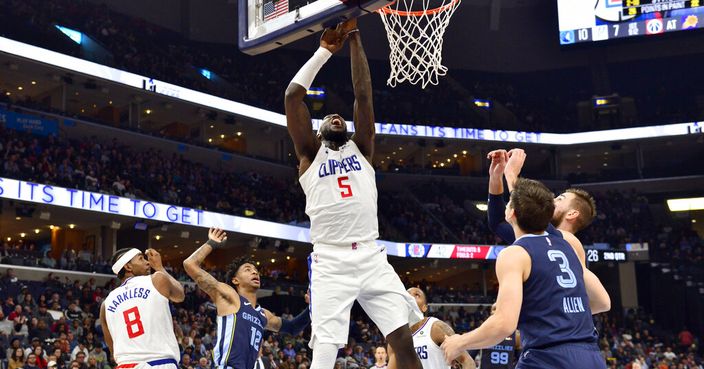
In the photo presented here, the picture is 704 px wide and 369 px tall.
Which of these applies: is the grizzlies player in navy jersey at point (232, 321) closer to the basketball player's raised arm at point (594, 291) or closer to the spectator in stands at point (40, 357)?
the basketball player's raised arm at point (594, 291)

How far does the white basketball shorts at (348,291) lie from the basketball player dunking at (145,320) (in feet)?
5.80

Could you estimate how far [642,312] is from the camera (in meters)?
34.8

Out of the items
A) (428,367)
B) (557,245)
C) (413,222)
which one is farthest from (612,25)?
(557,245)

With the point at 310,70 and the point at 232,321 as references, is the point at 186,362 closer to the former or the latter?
the point at 232,321

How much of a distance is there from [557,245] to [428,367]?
414cm

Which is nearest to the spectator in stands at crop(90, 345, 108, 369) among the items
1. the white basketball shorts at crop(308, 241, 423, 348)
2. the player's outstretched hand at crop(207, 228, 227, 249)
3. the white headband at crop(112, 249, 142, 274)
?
the white headband at crop(112, 249, 142, 274)

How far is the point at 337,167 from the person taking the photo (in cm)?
602

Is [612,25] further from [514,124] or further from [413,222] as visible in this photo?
[413,222]

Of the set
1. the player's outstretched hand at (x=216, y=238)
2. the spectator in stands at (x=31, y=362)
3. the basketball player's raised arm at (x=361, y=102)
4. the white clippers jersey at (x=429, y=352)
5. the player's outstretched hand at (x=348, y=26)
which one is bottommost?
the spectator in stands at (x=31, y=362)

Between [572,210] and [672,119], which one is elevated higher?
[672,119]

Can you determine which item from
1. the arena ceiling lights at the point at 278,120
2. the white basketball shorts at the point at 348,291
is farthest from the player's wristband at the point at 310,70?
the arena ceiling lights at the point at 278,120

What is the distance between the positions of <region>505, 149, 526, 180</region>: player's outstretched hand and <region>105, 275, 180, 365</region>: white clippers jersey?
3.23 meters

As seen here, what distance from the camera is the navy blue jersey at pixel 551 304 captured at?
429cm

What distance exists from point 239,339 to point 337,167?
2.43 metres
